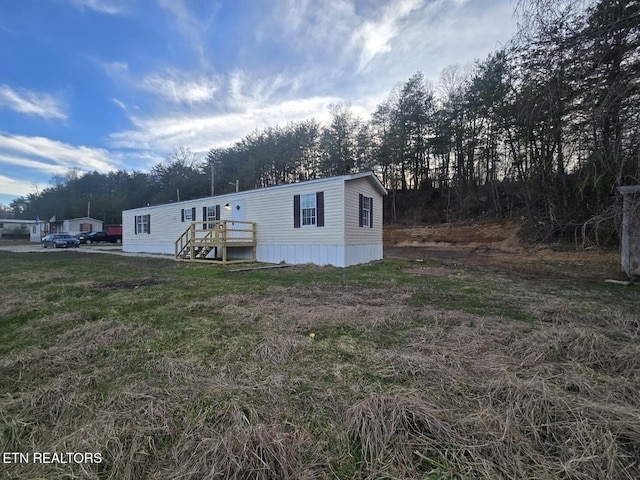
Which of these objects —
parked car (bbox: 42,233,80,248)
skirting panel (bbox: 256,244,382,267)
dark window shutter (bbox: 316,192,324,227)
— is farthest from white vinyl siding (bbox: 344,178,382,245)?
parked car (bbox: 42,233,80,248)

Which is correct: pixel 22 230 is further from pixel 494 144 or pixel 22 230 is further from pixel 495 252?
pixel 494 144

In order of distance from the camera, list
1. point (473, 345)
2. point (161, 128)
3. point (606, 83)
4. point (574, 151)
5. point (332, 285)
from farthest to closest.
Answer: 1. point (161, 128)
2. point (332, 285)
3. point (574, 151)
4. point (606, 83)
5. point (473, 345)

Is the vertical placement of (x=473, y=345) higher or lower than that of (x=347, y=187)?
lower

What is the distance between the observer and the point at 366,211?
1198 cm

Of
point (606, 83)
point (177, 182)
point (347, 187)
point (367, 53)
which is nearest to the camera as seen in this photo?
point (606, 83)

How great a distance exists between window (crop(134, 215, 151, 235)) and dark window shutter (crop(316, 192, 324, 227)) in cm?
1258

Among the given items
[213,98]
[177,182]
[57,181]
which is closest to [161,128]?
[213,98]

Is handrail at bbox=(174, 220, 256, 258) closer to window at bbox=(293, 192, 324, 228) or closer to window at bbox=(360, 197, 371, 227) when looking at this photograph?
window at bbox=(293, 192, 324, 228)

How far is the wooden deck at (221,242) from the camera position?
1176 centimetres

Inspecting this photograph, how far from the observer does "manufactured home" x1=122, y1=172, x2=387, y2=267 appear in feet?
34.1

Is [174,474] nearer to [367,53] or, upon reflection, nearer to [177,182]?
[367,53]

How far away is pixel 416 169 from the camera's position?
27.4m

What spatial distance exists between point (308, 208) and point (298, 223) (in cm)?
76

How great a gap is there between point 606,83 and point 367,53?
9.66 m
